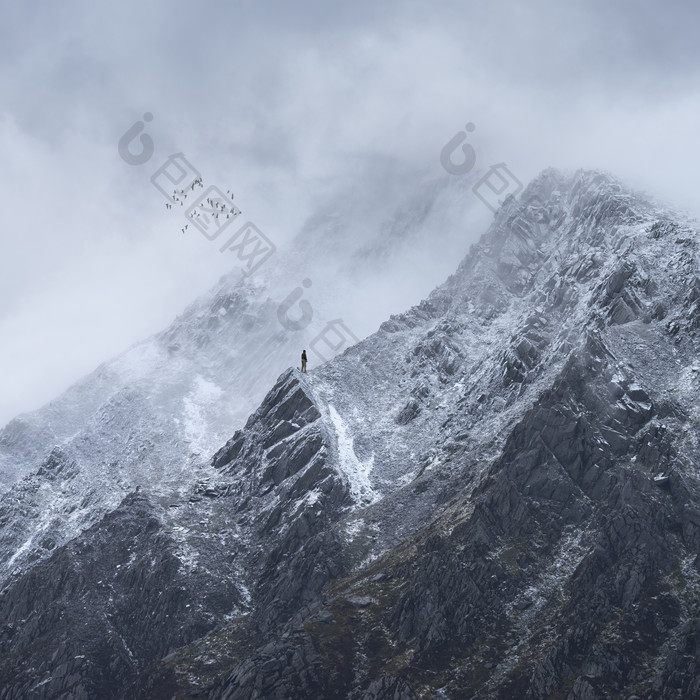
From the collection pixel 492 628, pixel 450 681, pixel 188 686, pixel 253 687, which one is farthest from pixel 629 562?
pixel 188 686

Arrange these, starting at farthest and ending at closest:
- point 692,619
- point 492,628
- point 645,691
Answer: point 492,628, point 692,619, point 645,691

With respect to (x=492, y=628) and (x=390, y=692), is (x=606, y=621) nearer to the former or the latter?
(x=492, y=628)

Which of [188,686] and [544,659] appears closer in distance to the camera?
[544,659]

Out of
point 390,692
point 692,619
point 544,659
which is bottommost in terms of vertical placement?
point 692,619

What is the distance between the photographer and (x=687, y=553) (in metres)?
198

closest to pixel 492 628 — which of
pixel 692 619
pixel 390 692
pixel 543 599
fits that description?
pixel 543 599

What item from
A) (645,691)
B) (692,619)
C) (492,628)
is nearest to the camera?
(645,691)

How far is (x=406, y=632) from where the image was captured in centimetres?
19812

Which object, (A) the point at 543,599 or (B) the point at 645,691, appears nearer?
(B) the point at 645,691

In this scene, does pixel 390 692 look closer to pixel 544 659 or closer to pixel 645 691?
pixel 544 659

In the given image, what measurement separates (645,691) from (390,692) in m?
45.6

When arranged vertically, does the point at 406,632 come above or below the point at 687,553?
above

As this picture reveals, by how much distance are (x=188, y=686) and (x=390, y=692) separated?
153 ft

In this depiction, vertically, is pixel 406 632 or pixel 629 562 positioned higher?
pixel 406 632
